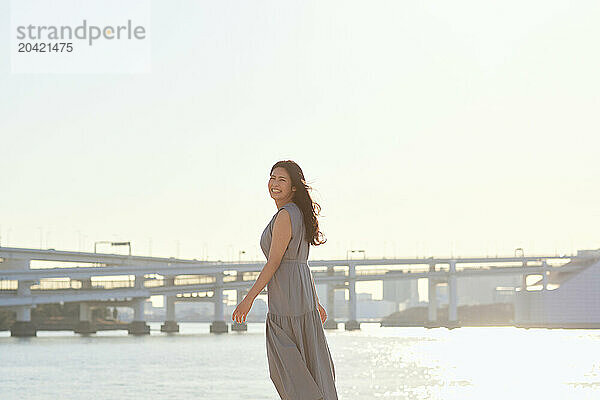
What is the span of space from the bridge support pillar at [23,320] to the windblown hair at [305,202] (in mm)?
79778

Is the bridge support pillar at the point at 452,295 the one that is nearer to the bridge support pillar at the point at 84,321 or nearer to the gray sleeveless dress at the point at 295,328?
the bridge support pillar at the point at 84,321

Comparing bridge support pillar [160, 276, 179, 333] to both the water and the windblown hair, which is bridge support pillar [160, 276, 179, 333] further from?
the windblown hair

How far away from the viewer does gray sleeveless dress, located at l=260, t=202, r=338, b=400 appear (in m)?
6.62

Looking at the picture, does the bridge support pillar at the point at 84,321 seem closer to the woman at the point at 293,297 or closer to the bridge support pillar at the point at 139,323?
the bridge support pillar at the point at 139,323

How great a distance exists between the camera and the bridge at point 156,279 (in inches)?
3322

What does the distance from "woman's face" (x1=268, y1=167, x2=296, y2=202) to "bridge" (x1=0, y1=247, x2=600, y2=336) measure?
203 feet

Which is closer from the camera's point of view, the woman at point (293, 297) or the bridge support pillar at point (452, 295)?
the woman at point (293, 297)

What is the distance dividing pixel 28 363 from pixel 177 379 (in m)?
11.6

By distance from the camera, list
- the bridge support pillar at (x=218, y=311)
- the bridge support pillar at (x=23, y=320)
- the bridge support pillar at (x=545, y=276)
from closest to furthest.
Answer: the bridge support pillar at (x=23, y=320) → the bridge support pillar at (x=218, y=311) → the bridge support pillar at (x=545, y=276)

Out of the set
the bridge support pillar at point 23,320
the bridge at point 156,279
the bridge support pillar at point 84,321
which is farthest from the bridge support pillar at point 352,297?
the bridge support pillar at point 23,320

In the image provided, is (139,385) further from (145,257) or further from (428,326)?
(428,326)

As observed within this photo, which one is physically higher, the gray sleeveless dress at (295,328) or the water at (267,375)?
the gray sleeveless dress at (295,328)

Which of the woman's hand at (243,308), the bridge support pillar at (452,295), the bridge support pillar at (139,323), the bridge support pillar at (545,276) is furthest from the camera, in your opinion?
the bridge support pillar at (545,276)

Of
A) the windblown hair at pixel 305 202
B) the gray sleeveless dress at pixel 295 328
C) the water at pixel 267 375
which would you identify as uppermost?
the windblown hair at pixel 305 202
